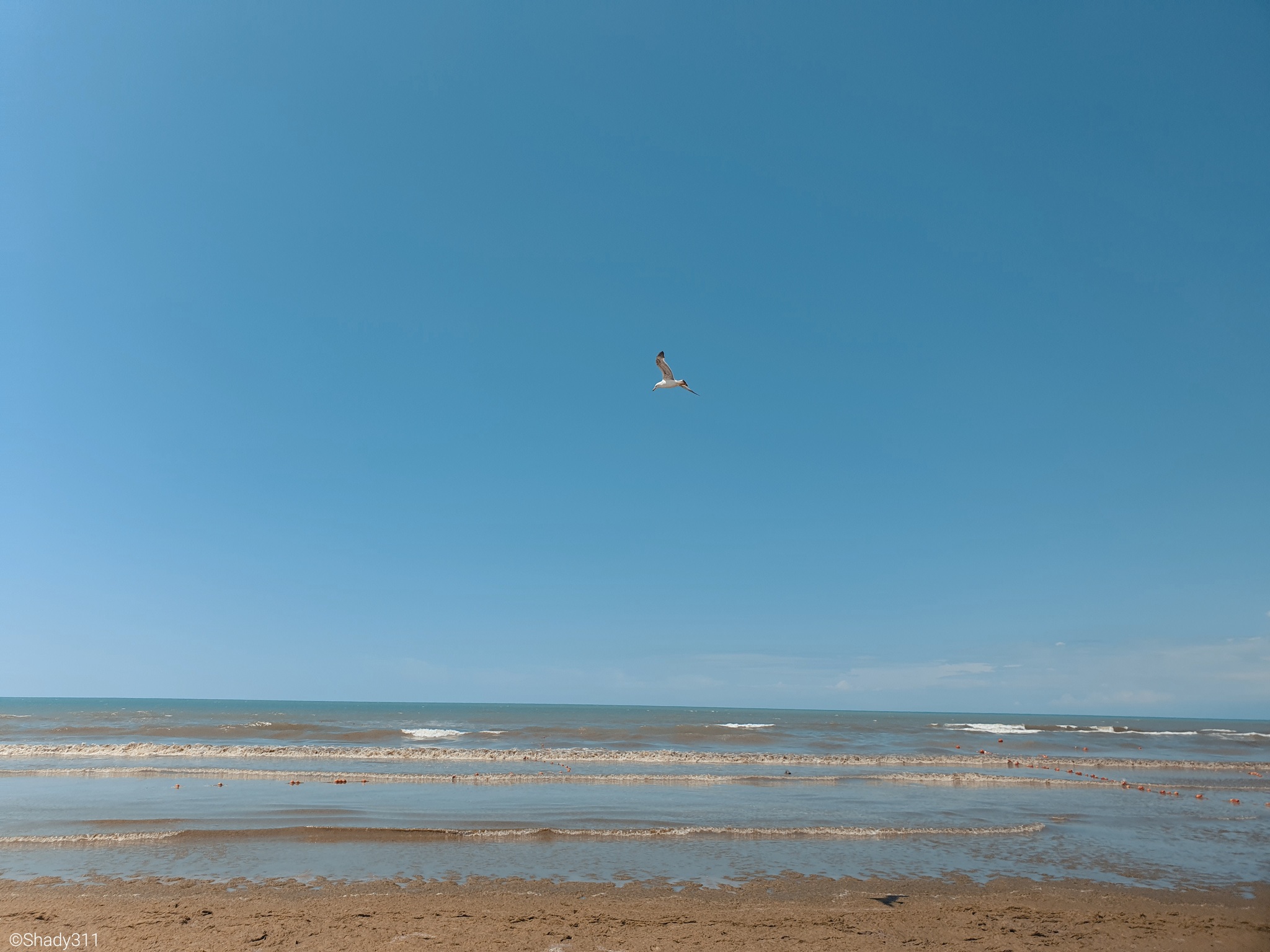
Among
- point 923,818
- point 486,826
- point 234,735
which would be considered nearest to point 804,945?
Result: point 486,826

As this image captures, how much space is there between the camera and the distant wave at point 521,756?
2636cm

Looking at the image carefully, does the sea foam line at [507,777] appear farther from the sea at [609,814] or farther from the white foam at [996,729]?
the white foam at [996,729]

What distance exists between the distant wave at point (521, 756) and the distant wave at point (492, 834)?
12479mm

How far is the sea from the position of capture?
11391mm

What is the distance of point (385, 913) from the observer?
8844 mm

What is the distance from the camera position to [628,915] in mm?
8898

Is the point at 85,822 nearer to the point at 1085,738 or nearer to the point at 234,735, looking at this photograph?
the point at 234,735

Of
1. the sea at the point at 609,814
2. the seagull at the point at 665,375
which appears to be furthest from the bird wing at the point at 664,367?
the sea at the point at 609,814

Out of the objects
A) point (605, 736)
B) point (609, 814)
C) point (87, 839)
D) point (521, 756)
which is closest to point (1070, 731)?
point (605, 736)

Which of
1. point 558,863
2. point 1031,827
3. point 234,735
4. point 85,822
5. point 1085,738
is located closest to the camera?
point 558,863

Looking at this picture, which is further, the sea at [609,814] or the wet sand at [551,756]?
the wet sand at [551,756]

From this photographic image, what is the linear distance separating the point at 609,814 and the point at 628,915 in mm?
6863

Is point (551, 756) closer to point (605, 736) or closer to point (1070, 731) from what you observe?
point (605, 736)

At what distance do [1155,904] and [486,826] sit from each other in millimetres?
11863
